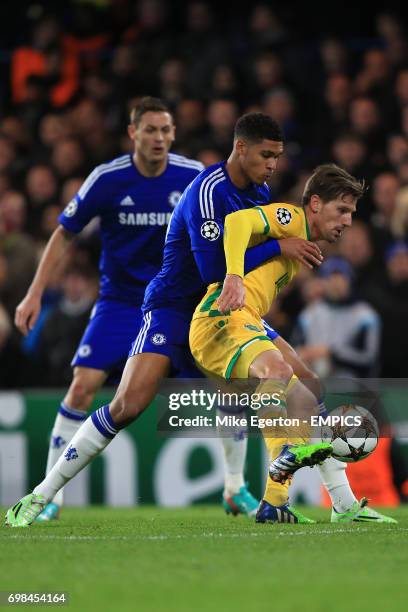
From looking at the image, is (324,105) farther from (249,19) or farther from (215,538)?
(215,538)

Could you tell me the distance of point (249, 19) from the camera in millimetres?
15828

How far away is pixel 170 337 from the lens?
22.4 ft

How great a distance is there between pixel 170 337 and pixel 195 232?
0.62 metres

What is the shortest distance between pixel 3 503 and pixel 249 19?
7.68 metres

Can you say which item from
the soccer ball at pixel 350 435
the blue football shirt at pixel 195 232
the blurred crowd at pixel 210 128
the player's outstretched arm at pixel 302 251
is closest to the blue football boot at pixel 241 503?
the soccer ball at pixel 350 435

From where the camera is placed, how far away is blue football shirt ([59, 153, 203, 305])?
7984mm

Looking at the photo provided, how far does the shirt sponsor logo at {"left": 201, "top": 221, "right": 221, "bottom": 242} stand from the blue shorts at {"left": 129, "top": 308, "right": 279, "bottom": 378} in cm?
59

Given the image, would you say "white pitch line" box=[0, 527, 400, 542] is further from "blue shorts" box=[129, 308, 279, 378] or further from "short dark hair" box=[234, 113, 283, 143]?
"short dark hair" box=[234, 113, 283, 143]

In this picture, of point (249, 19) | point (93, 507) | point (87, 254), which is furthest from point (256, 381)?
point (249, 19)

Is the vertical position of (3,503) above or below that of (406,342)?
below

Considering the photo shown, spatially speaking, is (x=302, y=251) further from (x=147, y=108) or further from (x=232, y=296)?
(x=147, y=108)

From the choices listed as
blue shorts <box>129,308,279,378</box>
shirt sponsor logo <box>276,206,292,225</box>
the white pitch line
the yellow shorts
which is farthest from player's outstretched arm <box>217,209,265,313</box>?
the white pitch line

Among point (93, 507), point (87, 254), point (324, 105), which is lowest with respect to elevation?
point (93, 507)

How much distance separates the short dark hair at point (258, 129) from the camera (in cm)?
661
